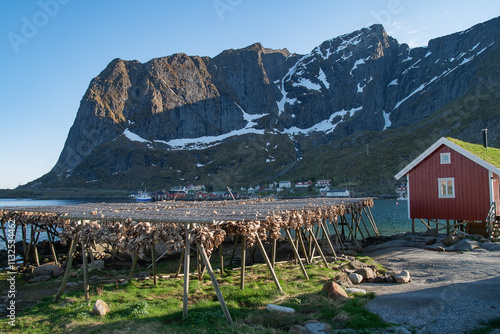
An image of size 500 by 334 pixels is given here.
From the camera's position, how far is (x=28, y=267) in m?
20.5

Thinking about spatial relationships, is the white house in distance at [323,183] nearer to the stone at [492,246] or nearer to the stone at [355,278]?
the stone at [492,246]

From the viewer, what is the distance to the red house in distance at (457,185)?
23.2 m

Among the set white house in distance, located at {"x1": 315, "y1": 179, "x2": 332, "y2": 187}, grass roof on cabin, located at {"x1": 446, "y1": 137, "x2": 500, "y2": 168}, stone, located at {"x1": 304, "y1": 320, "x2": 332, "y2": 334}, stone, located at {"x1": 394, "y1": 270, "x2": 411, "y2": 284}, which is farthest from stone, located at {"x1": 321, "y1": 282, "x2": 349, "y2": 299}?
white house in distance, located at {"x1": 315, "y1": 179, "x2": 332, "y2": 187}

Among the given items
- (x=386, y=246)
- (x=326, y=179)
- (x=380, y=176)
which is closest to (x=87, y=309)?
(x=386, y=246)

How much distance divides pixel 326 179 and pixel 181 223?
4882 inches

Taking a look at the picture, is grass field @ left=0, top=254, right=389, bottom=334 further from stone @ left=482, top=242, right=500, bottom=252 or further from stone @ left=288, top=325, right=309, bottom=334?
stone @ left=482, top=242, right=500, bottom=252

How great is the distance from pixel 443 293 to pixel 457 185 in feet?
51.6

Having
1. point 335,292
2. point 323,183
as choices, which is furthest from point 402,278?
point 323,183

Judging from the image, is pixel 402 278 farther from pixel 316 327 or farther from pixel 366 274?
pixel 316 327

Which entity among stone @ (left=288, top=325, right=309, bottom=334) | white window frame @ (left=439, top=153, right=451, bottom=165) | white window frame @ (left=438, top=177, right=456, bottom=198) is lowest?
stone @ (left=288, top=325, right=309, bottom=334)

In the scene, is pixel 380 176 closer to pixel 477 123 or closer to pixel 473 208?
pixel 477 123

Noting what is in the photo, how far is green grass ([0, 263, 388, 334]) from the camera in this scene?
898cm

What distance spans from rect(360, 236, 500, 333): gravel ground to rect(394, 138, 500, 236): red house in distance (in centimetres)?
550

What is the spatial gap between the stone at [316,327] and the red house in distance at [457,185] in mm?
19629
